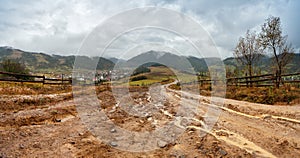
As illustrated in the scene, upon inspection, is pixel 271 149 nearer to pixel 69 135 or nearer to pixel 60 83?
pixel 69 135

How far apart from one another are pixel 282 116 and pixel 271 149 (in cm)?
479

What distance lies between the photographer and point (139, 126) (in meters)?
7.96

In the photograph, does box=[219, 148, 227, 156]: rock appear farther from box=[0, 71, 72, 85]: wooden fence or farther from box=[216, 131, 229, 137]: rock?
box=[0, 71, 72, 85]: wooden fence

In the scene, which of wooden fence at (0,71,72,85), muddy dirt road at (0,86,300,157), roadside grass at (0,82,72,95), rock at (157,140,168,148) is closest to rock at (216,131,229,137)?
muddy dirt road at (0,86,300,157)

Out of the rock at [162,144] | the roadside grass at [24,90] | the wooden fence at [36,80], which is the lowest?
the rock at [162,144]

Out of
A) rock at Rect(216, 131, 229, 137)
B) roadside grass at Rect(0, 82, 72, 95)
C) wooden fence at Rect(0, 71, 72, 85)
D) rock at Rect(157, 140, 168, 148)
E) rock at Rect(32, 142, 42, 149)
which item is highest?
wooden fence at Rect(0, 71, 72, 85)

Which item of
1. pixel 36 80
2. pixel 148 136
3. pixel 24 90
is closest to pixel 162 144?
pixel 148 136

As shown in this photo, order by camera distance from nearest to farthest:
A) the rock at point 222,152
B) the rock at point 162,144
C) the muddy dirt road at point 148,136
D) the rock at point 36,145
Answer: the rock at point 222,152 → the muddy dirt road at point 148,136 → the rock at point 36,145 → the rock at point 162,144

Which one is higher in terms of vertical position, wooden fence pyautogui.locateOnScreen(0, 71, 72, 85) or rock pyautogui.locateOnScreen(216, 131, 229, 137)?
wooden fence pyautogui.locateOnScreen(0, 71, 72, 85)

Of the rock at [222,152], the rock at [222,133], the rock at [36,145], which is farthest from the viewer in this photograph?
the rock at [222,133]

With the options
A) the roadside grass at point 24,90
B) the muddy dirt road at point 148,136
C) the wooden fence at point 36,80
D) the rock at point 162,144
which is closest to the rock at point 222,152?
the muddy dirt road at point 148,136

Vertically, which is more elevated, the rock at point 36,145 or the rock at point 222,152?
the rock at point 36,145

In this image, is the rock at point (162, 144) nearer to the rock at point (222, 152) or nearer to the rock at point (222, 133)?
the rock at point (222, 152)

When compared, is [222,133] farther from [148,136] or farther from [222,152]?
[148,136]
